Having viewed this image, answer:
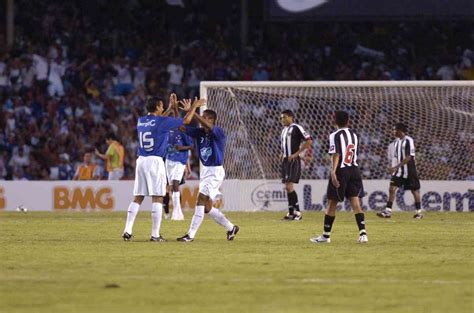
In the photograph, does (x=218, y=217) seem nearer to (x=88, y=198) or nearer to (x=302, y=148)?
(x=302, y=148)

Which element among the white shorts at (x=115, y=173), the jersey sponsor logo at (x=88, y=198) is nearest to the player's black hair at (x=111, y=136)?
the white shorts at (x=115, y=173)

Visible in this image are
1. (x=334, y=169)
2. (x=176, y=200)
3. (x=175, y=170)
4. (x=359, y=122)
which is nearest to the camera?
(x=334, y=169)

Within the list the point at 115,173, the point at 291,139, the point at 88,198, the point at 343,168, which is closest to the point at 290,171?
the point at 291,139

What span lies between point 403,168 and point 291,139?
274 cm

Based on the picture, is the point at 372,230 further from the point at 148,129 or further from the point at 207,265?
the point at 207,265

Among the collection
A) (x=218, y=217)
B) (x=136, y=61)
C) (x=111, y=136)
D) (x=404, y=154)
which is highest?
(x=136, y=61)

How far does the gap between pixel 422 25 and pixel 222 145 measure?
1828 cm

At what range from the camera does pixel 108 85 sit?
33969 mm

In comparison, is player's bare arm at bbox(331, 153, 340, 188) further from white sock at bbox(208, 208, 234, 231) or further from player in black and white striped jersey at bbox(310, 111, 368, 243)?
white sock at bbox(208, 208, 234, 231)

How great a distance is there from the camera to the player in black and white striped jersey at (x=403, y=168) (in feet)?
82.1

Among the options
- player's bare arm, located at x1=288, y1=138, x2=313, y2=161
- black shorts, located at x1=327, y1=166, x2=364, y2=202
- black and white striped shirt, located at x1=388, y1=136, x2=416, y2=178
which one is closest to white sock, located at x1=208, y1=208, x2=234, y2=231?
black shorts, located at x1=327, y1=166, x2=364, y2=202

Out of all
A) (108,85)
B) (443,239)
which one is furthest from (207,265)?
(108,85)

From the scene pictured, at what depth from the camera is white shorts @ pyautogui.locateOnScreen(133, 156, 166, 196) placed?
16766 mm

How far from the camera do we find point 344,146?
54.7 ft
